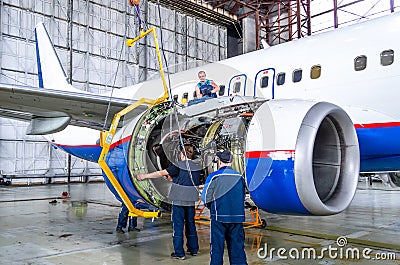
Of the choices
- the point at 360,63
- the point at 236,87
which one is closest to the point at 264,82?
the point at 236,87

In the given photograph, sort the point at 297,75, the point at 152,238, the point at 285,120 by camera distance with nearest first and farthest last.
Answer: the point at 285,120 → the point at 152,238 → the point at 297,75

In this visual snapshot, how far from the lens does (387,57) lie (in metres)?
5.16

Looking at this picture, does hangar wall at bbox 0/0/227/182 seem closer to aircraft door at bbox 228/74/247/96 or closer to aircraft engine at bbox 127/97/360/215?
aircraft door at bbox 228/74/247/96

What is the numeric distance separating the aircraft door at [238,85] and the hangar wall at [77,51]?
383 inches

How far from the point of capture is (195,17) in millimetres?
24578

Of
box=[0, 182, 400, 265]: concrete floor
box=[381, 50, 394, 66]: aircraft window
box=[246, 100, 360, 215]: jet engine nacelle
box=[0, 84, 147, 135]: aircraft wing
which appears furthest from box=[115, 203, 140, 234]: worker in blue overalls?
box=[381, 50, 394, 66]: aircraft window

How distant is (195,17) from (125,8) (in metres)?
5.12

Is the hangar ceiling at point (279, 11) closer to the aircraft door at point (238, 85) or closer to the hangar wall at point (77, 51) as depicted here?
the hangar wall at point (77, 51)

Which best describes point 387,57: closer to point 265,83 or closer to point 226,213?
point 265,83

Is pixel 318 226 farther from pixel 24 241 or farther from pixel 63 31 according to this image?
pixel 63 31

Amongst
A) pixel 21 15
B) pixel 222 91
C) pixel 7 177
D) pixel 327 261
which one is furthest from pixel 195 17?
pixel 327 261

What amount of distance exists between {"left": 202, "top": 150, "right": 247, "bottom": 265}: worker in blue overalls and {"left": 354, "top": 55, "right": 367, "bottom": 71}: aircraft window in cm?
275

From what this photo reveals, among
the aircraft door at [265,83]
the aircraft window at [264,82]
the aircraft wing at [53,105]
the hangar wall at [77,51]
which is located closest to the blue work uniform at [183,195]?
the aircraft wing at [53,105]

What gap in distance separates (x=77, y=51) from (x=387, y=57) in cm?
1700
